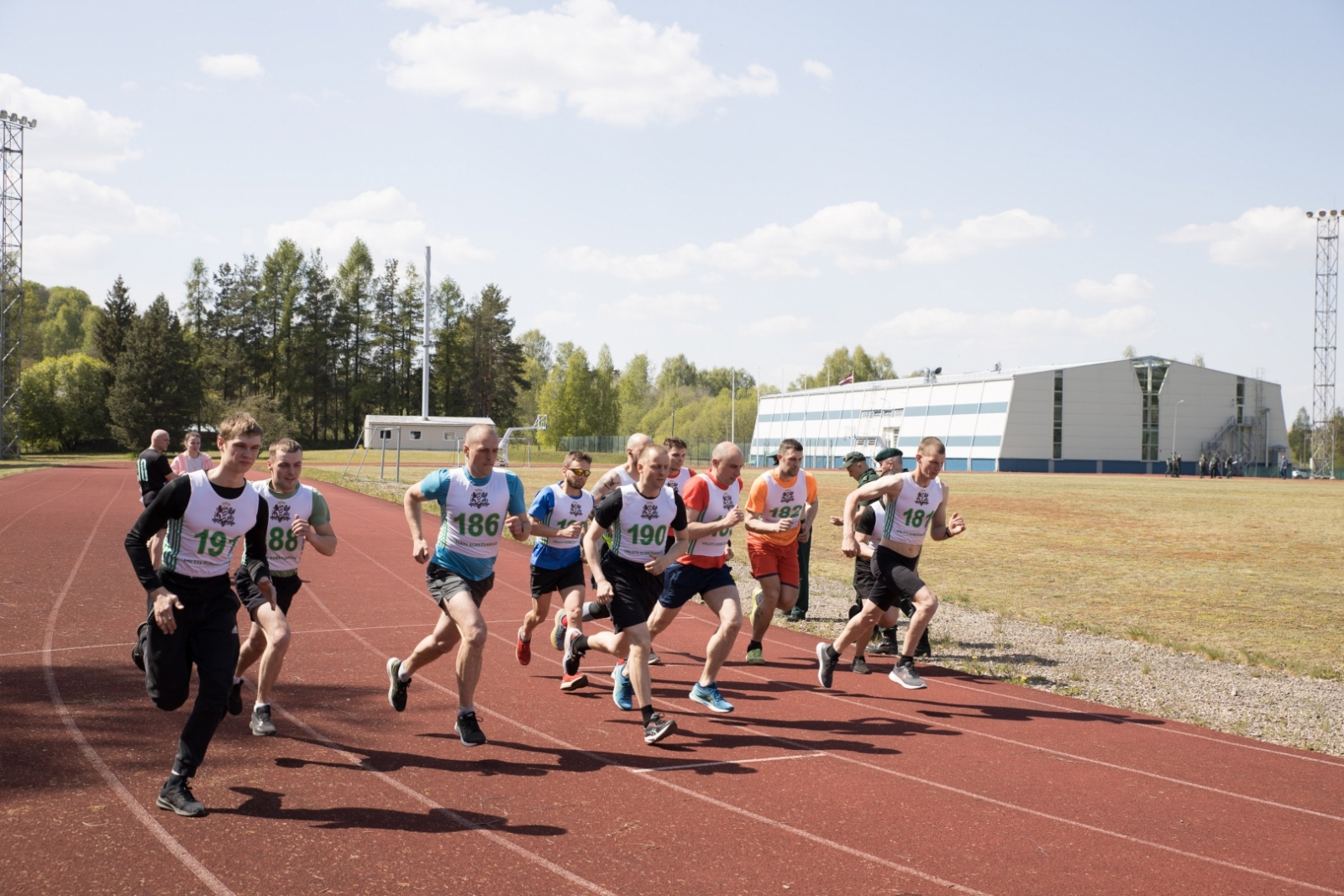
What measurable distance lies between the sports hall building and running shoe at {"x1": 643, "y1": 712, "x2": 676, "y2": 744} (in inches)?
2444

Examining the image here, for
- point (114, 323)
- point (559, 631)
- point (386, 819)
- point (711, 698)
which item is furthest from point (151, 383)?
point (386, 819)

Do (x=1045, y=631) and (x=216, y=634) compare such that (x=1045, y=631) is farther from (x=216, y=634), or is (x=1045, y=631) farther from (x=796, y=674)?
(x=216, y=634)

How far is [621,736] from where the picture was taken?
23.5 ft

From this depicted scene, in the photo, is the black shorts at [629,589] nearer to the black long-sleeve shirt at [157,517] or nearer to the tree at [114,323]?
the black long-sleeve shirt at [157,517]

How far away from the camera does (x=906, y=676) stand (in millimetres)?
9047

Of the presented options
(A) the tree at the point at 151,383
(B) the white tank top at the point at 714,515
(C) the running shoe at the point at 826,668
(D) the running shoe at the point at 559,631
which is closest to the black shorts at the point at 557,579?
(D) the running shoe at the point at 559,631

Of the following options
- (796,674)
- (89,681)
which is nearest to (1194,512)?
(796,674)

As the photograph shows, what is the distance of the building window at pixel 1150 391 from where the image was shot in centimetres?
7538

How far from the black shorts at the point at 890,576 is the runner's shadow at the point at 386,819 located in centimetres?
409

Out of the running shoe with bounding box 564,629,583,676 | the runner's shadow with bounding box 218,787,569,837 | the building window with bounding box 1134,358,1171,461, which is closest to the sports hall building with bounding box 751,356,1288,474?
the building window with bounding box 1134,358,1171,461

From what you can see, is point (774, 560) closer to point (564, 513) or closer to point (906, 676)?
point (906, 676)

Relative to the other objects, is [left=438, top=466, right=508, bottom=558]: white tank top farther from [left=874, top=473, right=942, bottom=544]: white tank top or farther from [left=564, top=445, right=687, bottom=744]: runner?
[left=874, top=473, right=942, bottom=544]: white tank top

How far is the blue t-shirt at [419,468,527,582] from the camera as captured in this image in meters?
6.70

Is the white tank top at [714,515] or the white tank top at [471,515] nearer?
the white tank top at [471,515]
